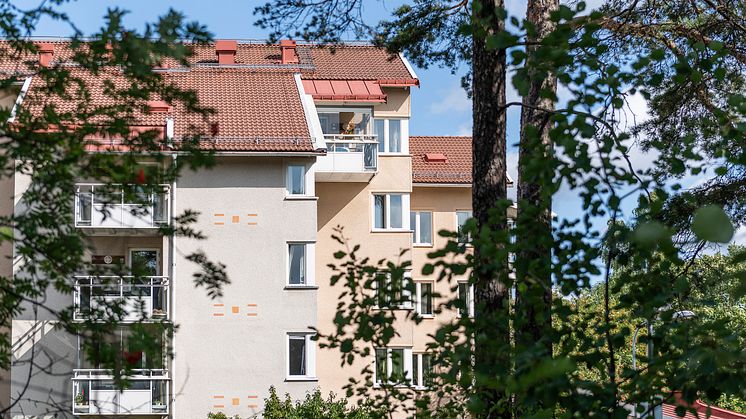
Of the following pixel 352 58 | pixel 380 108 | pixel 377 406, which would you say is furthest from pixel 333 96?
pixel 377 406

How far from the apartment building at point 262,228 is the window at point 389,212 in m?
0.03

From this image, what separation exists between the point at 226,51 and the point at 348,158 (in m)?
6.69

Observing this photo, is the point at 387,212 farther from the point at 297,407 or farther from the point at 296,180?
the point at 297,407

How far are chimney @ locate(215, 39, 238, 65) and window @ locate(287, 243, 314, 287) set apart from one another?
8.32 meters

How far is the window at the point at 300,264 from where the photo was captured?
1223 inches

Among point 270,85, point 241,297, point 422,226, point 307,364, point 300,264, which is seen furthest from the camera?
point 422,226

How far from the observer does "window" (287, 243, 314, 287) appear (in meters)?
31.1

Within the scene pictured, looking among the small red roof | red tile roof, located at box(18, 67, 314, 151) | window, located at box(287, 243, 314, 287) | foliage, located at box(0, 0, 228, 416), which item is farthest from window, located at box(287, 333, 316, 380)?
foliage, located at box(0, 0, 228, 416)

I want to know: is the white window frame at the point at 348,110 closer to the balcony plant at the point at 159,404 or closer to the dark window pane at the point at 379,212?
the dark window pane at the point at 379,212

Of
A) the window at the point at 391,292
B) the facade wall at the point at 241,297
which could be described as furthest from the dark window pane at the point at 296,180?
the window at the point at 391,292

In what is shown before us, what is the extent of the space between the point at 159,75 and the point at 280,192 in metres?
26.0

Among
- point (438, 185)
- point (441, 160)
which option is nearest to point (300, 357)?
point (438, 185)

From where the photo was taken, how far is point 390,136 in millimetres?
35500

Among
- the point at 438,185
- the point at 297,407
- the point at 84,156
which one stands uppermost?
the point at 438,185
